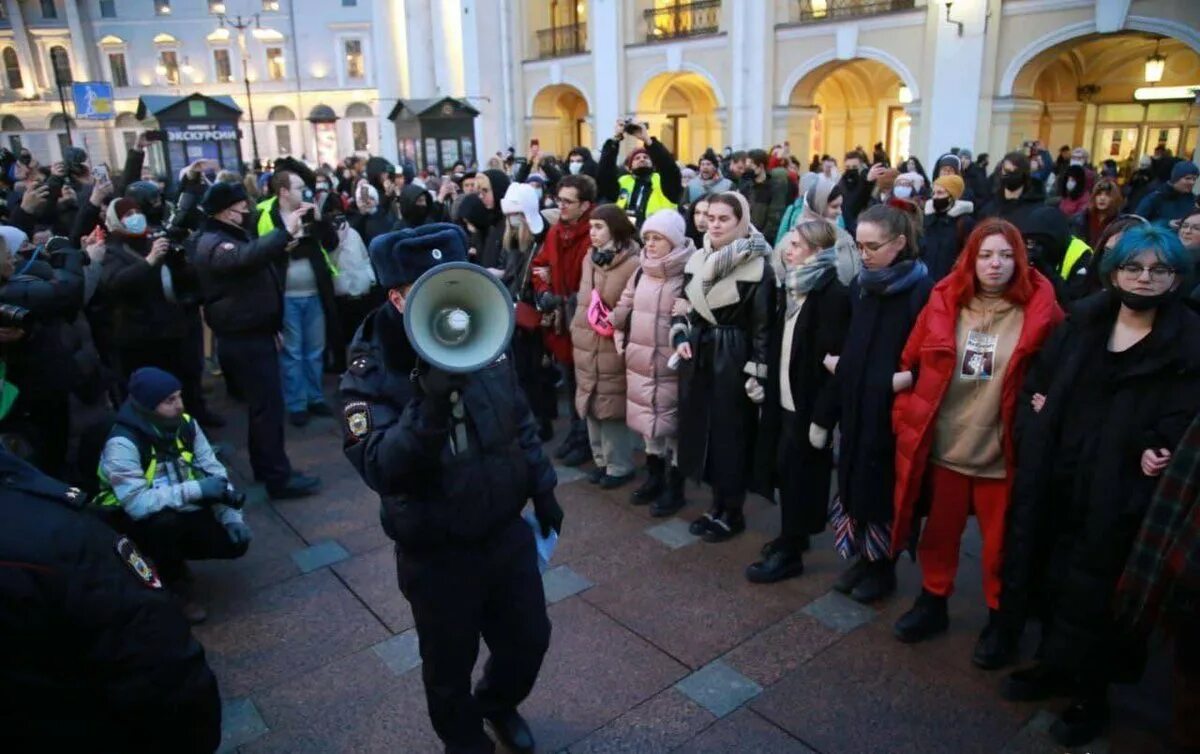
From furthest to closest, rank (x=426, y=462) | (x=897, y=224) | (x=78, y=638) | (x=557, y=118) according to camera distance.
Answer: (x=557, y=118) < (x=897, y=224) < (x=426, y=462) < (x=78, y=638)

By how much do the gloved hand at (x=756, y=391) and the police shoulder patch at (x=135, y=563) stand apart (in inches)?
122

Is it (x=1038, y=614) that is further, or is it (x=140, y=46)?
(x=140, y=46)

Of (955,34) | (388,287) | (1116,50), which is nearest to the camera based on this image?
(388,287)

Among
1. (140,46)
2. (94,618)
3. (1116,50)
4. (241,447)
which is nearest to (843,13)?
(1116,50)

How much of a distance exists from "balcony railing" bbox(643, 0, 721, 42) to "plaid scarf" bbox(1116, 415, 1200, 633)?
65.1ft

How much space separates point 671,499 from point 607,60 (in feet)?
66.3

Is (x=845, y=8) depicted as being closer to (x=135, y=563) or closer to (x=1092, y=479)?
(x=1092, y=479)

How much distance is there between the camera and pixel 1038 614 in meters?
3.35

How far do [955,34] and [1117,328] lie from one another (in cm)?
1532

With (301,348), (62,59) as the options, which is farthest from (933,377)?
(62,59)

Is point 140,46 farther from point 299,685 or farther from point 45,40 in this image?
point 299,685

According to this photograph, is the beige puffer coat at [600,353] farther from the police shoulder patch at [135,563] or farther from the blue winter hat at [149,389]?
the police shoulder patch at [135,563]

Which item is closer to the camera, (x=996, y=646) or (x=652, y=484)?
(x=996, y=646)

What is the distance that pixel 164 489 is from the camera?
3951 millimetres
